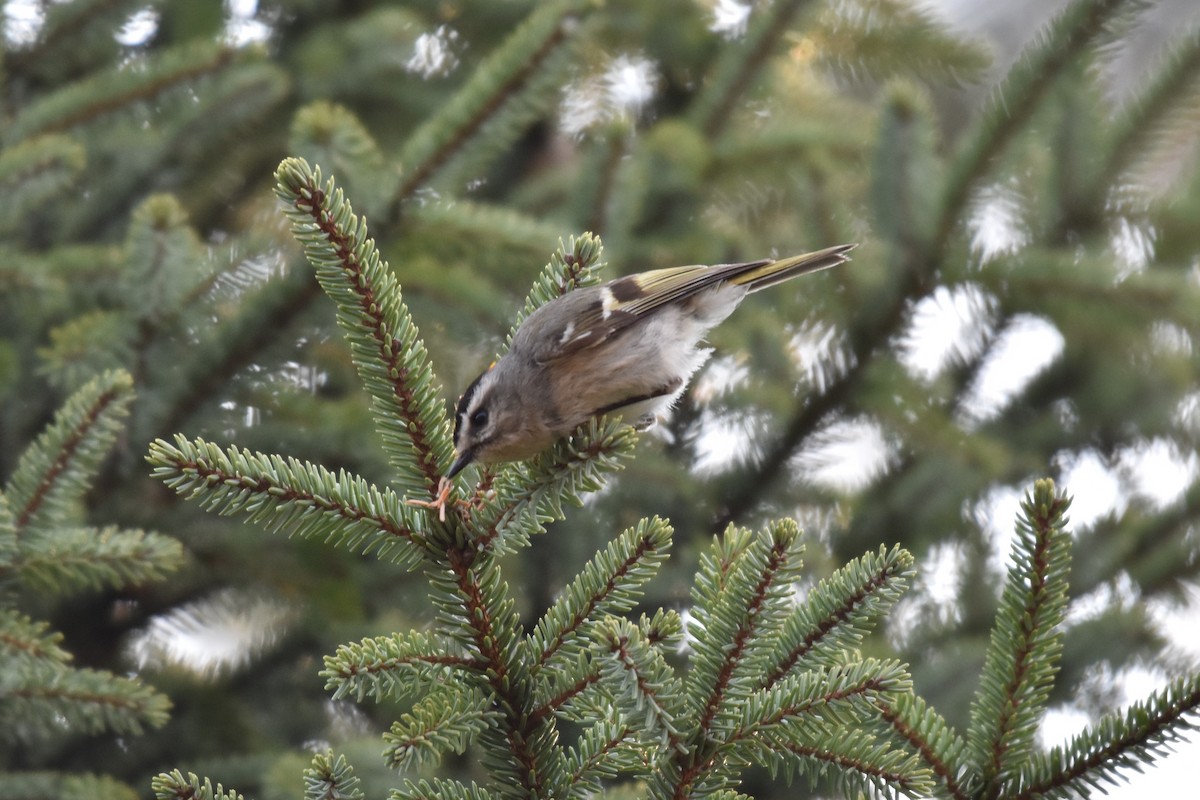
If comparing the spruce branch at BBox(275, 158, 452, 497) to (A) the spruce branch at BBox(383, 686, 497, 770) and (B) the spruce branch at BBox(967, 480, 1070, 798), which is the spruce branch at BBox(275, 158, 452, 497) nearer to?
(A) the spruce branch at BBox(383, 686, 497, 770)

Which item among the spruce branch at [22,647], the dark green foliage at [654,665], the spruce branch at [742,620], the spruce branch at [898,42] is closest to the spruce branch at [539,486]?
the dark green foliage at [654,665]

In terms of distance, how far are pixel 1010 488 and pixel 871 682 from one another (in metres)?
2.42

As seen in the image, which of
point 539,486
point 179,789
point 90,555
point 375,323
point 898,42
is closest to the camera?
point 179,789

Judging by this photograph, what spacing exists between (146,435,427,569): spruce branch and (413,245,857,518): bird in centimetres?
35

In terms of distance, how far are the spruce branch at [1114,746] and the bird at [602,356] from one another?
45.4 inches

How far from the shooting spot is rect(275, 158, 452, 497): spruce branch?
1748 millimetres

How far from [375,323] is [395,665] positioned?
564 mm

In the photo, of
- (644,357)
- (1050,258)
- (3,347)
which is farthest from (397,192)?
(1050,258)

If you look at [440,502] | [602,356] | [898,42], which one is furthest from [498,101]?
[898,42]

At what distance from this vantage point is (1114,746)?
163cm

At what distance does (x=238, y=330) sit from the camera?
286 centimetres

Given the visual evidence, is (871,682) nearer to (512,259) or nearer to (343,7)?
(512,259)

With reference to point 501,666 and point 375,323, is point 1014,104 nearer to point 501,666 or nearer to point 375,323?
point 375,323

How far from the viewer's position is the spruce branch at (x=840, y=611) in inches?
65.2
